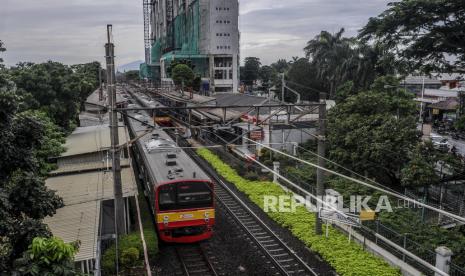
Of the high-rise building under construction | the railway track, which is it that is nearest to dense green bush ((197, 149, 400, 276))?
the railway track

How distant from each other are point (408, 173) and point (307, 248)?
6236 millimetres

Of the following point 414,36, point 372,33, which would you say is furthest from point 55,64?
point 414,36

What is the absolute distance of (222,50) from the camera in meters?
82.2

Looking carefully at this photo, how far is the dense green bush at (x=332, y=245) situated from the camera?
12.3 metres

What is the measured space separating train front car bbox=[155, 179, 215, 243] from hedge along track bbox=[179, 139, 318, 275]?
214cm

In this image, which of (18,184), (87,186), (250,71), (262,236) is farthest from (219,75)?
(18,184)

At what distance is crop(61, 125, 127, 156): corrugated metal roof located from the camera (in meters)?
20.0

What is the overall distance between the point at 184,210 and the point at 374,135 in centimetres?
1095

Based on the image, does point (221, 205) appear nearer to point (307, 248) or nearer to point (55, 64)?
point (307, 248)

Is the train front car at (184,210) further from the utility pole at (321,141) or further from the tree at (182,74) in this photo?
the tree at (182,74)

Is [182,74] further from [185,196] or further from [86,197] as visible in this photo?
[185,196]

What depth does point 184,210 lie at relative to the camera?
44.0 feet

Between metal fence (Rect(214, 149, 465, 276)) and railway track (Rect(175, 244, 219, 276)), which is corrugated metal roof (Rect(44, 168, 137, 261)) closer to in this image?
railway track (Rect(175, 244, 219, 276))

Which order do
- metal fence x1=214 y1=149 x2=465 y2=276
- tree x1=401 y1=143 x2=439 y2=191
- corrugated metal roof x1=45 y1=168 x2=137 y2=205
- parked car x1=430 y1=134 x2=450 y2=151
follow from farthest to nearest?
parked car x1=430 y1=134 x2=450 y2=151, tree x1=401 y1=143 x2=439 y2=191, corrugated metal roof x1=45 y1=168 x2=137 y2=205, metal fence x1=214 y1=149 x2=465 y2=276
